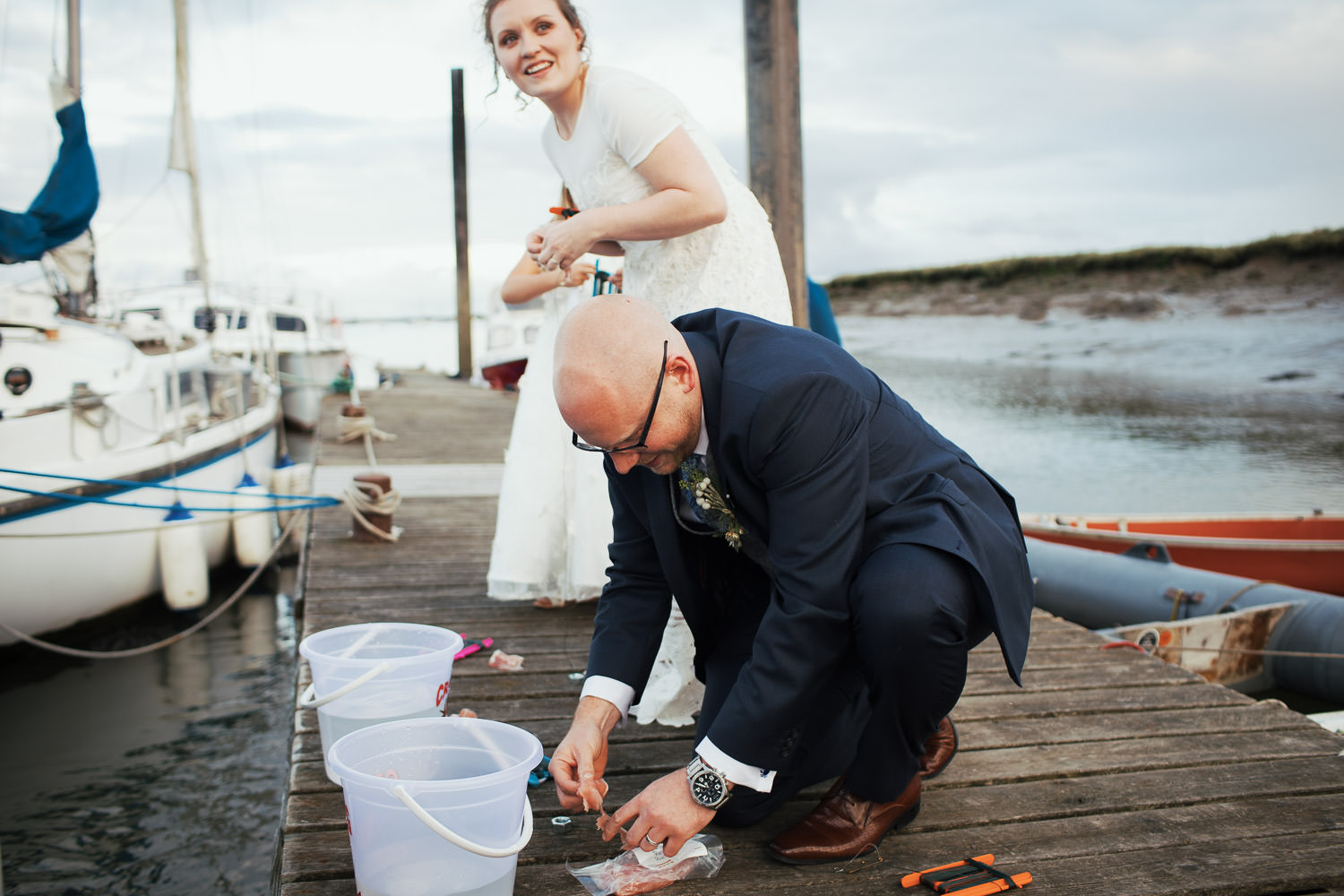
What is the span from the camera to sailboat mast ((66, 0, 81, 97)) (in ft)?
23.2

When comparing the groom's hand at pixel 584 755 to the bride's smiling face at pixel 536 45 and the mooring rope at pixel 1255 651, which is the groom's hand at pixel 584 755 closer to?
the bride's smiling face at pixel 536 45

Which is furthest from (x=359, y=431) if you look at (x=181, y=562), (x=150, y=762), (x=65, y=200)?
(x=150, y=762)

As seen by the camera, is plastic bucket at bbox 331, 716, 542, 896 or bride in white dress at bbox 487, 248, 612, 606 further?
bride in white dress at bbox 487, 248, 612, 606

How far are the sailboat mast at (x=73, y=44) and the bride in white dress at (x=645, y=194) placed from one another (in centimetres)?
648

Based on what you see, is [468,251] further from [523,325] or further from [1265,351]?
[1265,351]

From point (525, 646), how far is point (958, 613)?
1677 millimetres

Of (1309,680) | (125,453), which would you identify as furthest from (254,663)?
(1309,680)

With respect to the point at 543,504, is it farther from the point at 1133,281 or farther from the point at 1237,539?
the point at 1133,281

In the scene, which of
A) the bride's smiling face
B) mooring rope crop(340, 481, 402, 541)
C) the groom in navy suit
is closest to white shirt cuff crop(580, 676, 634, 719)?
the groom in navy suit

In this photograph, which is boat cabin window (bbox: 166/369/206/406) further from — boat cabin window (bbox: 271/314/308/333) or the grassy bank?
the grassy bank

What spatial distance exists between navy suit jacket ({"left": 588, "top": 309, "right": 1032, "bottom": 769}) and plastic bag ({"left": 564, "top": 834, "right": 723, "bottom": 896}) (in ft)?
0.92

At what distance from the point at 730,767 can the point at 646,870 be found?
0.95ft

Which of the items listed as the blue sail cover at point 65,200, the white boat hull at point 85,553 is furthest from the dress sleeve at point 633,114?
the blue sail cover at point 65,200

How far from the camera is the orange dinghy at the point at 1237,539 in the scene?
6.20 m
